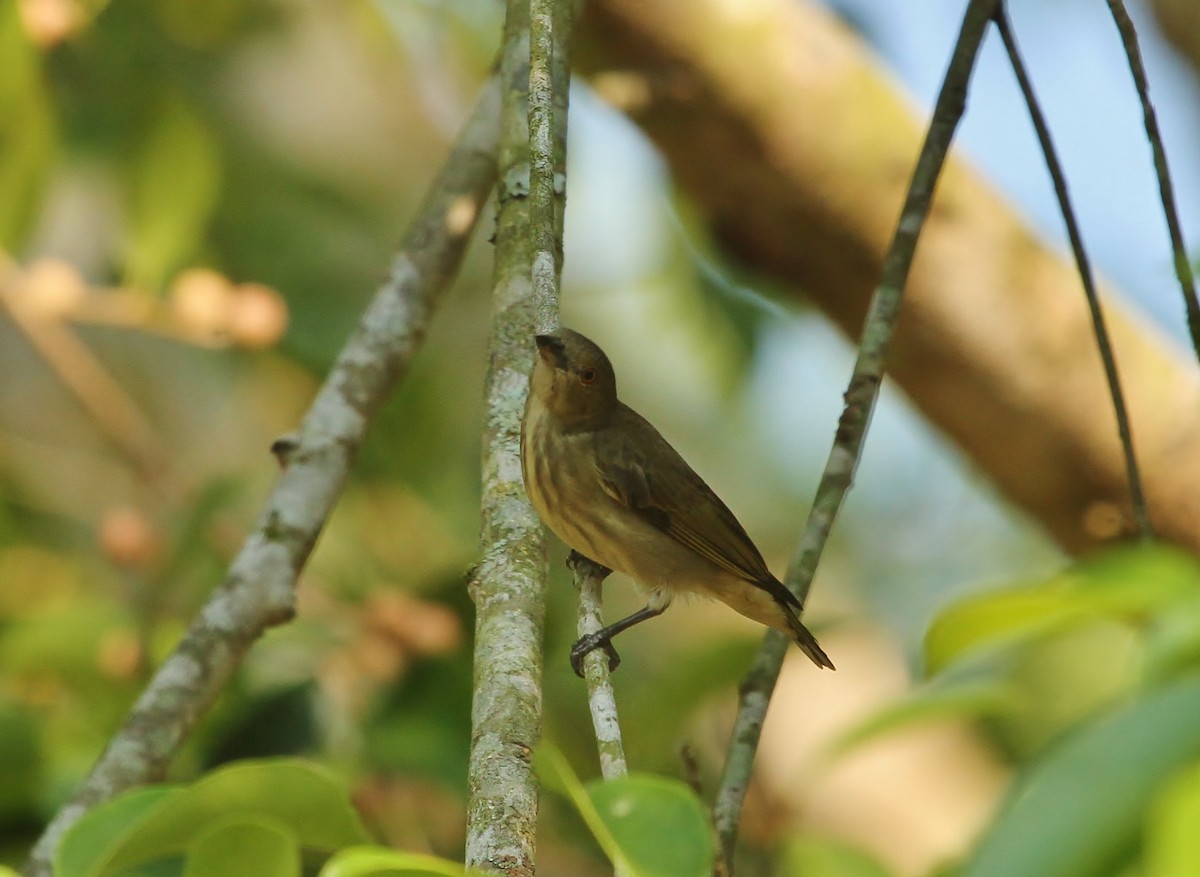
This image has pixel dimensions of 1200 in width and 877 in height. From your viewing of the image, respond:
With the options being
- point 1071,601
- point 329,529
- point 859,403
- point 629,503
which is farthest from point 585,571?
point 329,529

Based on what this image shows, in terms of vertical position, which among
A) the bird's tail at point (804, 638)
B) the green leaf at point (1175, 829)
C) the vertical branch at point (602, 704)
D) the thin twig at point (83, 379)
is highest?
the thin twig at point (83, 379)

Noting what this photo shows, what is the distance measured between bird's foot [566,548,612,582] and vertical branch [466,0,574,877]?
29.4 inches

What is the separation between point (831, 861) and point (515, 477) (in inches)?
32.6

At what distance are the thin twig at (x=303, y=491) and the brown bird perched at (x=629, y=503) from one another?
376 millimetres

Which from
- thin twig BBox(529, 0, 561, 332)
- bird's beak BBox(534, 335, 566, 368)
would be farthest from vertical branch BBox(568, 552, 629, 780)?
thin twig BBox(529, 0, 561, 332)

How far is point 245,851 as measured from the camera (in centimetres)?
155

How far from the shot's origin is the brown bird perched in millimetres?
3590

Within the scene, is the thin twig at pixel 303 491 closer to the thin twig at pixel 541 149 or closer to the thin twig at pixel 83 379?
the thin twig at pixel 541 149

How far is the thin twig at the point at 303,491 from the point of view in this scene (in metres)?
2.70

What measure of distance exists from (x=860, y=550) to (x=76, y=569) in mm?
4191

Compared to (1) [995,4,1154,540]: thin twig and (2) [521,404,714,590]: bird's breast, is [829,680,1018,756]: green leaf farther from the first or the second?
(2) [521,404,714,590]: bird's breast

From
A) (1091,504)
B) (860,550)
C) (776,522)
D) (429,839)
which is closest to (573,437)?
(429,839)

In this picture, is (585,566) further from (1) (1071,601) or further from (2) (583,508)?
(1) (1071,601)

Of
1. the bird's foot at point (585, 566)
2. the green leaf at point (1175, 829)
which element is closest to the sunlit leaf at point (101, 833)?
the green leaf at point (1175, 829)
